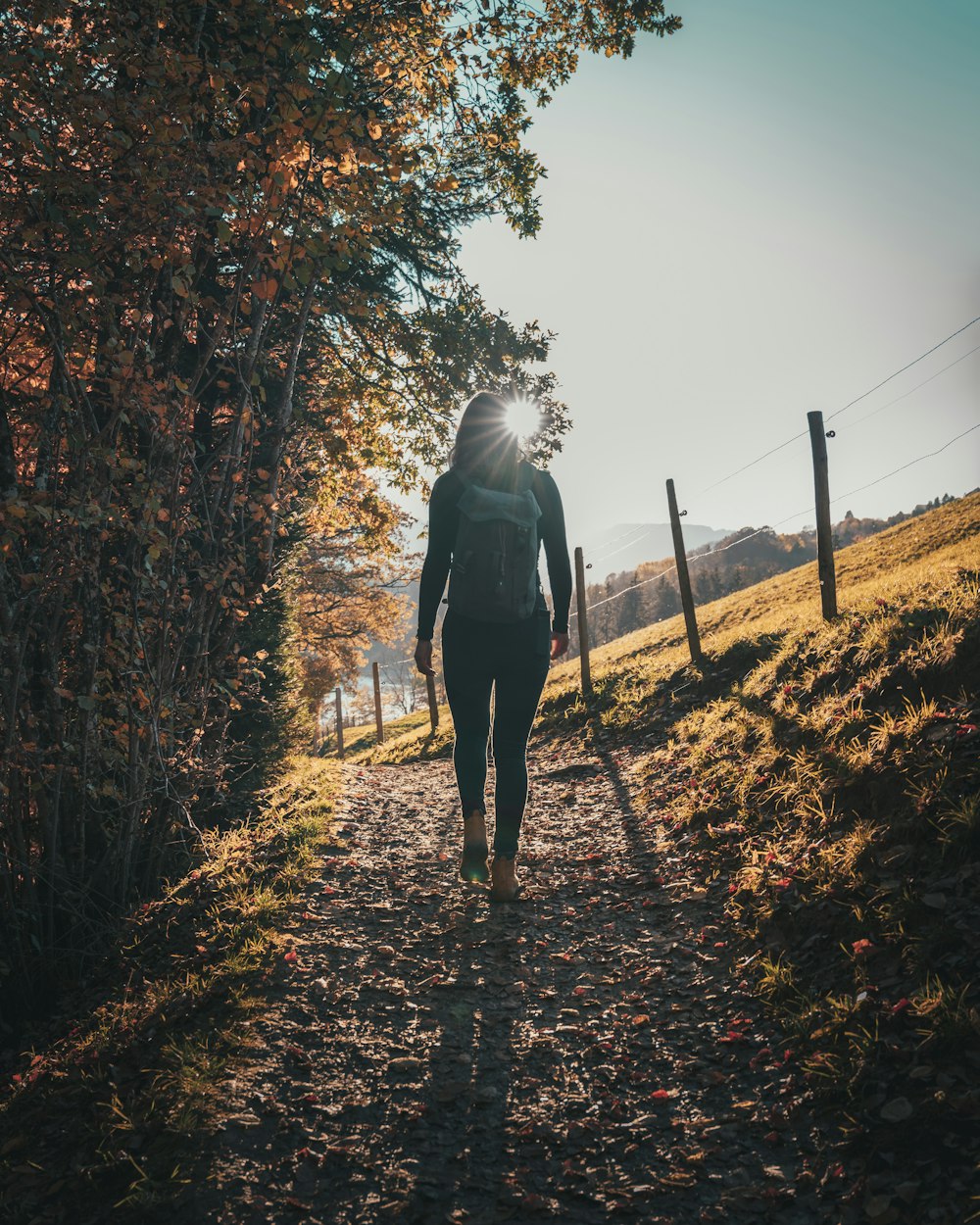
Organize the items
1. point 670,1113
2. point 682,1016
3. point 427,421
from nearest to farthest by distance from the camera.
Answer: point 670,1113, point 682,1016, point 427,421

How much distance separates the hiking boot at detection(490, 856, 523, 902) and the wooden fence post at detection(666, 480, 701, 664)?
5.83m

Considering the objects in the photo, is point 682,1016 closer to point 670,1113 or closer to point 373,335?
point 670,1113

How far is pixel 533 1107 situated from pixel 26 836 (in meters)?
3.60

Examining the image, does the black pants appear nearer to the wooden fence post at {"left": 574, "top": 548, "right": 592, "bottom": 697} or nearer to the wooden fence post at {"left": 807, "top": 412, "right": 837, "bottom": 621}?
the wooden fence post at {"left": 807, "top": 412, "right": 837, "bottom": 621}

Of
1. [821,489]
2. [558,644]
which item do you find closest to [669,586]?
[821,489]

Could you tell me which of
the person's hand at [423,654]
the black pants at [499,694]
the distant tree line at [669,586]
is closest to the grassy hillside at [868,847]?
the black pants at [499,694]

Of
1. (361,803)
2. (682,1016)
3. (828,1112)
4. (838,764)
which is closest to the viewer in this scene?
(828,1112)

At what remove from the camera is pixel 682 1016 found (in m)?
3.07

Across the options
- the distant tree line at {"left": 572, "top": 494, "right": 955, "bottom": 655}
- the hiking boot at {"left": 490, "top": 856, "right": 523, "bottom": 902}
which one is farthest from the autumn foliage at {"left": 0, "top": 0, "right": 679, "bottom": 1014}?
the distant tree line at {"left": 572, "top": 494, "right": 955, "bottom": 655}

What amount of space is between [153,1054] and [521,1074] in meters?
1.68

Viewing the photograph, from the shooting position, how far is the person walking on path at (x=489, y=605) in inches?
151

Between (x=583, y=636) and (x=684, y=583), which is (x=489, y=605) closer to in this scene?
(x=684, y=583)

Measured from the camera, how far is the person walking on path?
385 centimetres

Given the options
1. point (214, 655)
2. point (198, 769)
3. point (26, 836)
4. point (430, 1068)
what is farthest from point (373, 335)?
point (430, 1068)
